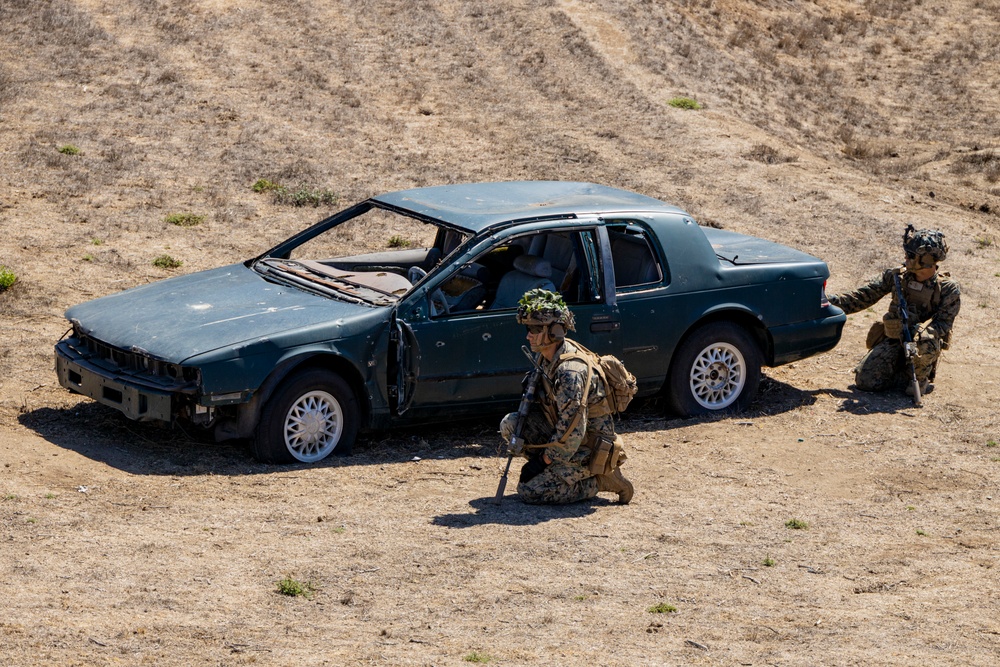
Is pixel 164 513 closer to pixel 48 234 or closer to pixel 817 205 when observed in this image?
pixel 48 234

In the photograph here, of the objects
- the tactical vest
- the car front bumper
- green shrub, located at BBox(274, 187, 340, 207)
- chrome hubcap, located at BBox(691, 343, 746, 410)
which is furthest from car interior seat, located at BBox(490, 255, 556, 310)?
green shrub, located at BBox(274, 187, 340, 207)

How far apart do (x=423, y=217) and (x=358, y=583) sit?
11.7ft

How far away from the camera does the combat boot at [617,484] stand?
8.40 metres

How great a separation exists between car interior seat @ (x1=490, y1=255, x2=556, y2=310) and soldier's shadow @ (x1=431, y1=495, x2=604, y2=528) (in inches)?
64.5

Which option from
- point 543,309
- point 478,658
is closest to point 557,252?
point 543,309

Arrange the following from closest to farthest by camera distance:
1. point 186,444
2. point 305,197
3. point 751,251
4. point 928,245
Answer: point 186,444 → point 751,251 → point 928,245 → point 305,197

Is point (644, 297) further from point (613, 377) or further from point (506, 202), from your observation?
point (613, 377)

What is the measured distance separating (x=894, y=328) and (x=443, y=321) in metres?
4.61

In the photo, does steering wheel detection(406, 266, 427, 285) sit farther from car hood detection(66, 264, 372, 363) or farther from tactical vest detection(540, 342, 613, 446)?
tactical vest detection(540, 342, 613, 446)

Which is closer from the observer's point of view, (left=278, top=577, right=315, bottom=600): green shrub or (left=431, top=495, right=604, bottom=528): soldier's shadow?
(left=278, top=577, right=315, bottom=600): green shrub

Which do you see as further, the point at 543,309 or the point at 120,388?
the point at 120,388

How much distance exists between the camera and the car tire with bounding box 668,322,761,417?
1033 cm

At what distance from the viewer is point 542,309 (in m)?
8.07

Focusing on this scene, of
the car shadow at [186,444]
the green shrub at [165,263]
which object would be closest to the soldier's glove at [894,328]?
the car shadow at [186,444]
